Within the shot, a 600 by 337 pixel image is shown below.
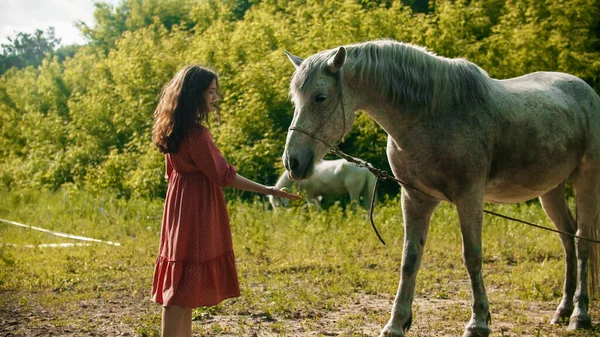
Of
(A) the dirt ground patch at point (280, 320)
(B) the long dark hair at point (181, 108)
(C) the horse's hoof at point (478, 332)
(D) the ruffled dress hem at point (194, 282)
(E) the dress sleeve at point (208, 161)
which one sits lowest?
(A) the dirt ground patch at point (280, 320)

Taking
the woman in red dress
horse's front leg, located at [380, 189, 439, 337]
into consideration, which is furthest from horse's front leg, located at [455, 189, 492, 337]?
the woman in red dress

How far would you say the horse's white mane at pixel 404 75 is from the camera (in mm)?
3852

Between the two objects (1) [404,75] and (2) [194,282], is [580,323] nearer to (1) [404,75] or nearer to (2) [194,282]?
(1) [404,75]

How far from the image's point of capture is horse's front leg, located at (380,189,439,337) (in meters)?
4.22

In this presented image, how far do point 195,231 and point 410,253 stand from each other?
5.32 ft

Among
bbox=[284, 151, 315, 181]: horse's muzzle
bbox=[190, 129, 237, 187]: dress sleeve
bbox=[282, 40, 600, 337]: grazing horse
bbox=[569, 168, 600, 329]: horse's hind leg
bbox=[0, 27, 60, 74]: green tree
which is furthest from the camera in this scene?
bbox=[0, 27, 60, 74]: green tree

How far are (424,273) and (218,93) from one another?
394cm

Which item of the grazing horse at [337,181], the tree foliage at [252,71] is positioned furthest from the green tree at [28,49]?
the grazing horse at [337,181]

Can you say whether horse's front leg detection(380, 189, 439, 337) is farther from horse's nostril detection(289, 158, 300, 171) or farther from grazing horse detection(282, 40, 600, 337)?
horse's nostril detection(289, 158, 300, 171)

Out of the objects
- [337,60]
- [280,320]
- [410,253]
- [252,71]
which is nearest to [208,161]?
[337,60]

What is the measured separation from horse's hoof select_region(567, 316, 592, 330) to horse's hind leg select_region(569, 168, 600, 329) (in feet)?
0.17

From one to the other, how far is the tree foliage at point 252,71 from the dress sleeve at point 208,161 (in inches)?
374

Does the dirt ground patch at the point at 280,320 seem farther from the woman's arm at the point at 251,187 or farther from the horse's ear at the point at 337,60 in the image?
the horse's ear at the point at 337,60

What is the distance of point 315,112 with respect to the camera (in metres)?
3.72
